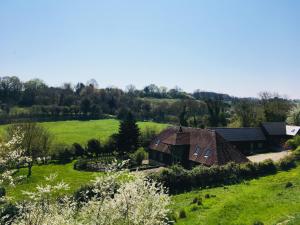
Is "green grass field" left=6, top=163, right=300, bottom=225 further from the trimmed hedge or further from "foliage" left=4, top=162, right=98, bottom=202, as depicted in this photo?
"foliage" left=4, top=162, right=98, bottom=202

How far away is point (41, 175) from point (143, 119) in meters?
77.0

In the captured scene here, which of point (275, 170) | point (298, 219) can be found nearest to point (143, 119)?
point (275, 170)

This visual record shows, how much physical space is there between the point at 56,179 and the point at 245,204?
28073mm

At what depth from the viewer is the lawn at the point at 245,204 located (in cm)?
2120

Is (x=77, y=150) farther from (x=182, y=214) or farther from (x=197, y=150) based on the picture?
(x=182, y=214)

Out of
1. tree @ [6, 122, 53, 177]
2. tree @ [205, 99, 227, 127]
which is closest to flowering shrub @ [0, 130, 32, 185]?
tree @ [6, 122, 53, 177]

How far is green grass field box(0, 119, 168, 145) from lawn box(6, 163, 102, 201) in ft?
67.8

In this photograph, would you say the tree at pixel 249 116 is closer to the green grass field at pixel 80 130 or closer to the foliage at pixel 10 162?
the green grass field at pixel 80 130

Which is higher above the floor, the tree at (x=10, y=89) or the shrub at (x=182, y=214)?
the tree at (x=10, y=89)

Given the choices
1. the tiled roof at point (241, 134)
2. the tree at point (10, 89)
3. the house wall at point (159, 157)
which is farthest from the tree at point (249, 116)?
the tree at point (10, 89)

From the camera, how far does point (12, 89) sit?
13038 cm

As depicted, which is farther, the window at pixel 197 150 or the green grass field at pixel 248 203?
the window at pixel 197 150

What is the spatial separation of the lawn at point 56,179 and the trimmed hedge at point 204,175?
10903 millimetres

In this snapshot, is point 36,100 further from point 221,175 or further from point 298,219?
point 298,219
